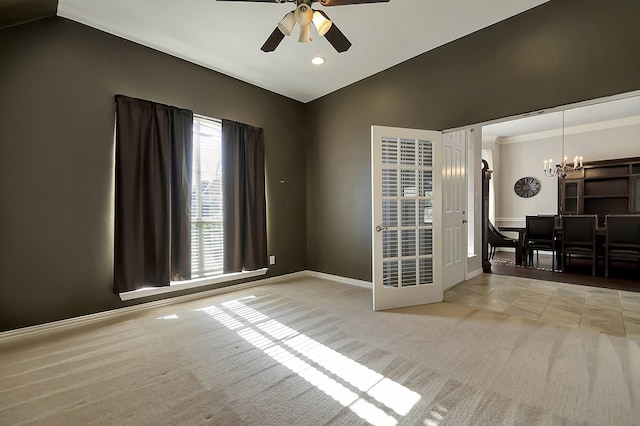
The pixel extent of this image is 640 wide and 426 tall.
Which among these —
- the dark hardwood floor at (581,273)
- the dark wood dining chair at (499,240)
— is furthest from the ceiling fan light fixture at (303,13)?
the dark wood dining chair at (499,240)

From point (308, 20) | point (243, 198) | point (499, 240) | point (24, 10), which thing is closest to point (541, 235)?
point (499, 240)

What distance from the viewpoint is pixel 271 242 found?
14.5 feet

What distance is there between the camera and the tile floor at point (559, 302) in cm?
266

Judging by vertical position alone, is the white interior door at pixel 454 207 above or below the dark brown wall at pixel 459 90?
below

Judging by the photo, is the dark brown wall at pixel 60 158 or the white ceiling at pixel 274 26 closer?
the dark brown wall at pixel 60 158

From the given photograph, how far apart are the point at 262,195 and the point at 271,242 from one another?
776 mm

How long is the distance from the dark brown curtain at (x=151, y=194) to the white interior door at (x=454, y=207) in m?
3.34

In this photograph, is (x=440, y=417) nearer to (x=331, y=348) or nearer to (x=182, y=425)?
(x=331, y=348)

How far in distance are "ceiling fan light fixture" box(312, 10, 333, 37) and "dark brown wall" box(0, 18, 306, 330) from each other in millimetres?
2146

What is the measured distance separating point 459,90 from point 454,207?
1628 millimetres

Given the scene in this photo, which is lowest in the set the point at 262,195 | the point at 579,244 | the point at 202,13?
the point at 579,244

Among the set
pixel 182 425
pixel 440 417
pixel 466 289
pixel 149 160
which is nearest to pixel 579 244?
pixel 466 289

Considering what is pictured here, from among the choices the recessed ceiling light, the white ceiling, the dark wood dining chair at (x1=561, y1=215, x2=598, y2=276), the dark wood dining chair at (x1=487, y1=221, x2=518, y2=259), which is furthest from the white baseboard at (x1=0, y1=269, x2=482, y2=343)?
the recessed ceiling light

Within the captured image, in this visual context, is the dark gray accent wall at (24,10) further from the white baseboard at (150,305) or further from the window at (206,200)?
the white baseboard at (150,305)
